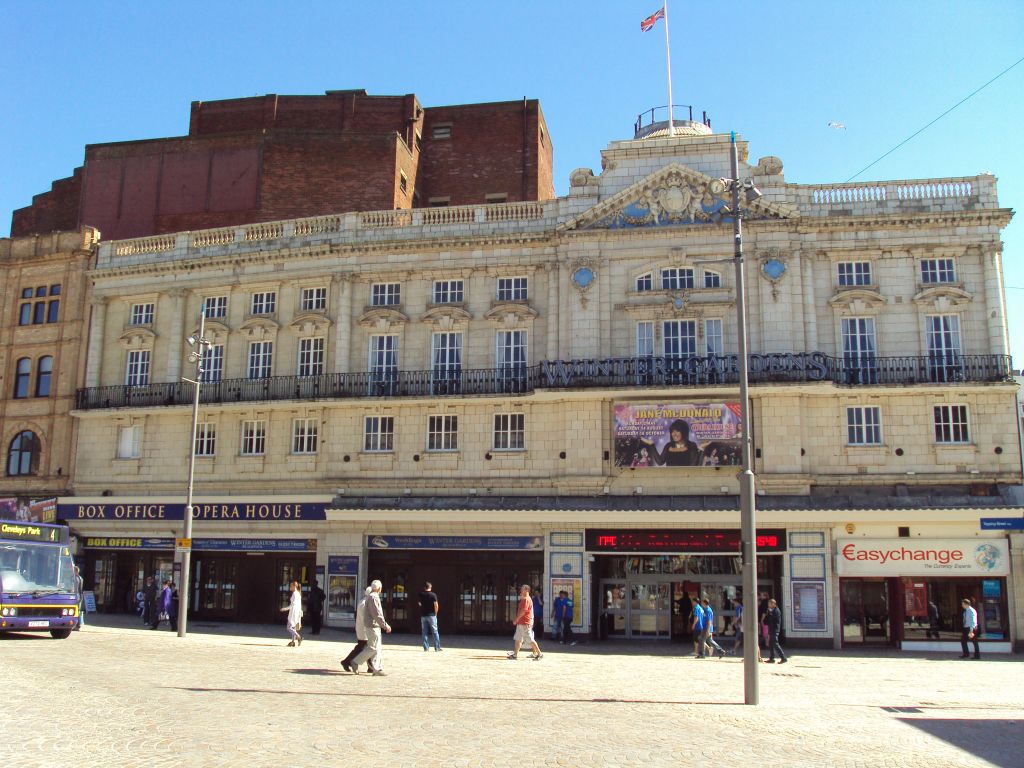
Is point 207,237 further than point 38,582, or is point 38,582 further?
point 207,237

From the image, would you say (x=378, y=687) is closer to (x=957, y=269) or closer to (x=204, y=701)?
(x=204, y=701)

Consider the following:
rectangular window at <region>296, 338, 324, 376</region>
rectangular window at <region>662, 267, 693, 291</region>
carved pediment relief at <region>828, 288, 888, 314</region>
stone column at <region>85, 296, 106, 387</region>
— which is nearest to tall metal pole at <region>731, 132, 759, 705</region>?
rectangular window at <region>662, 267, 693, 291</region>

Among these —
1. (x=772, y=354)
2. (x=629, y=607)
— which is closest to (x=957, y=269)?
(x=772, y=354)

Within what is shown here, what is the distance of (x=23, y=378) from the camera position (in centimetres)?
3509

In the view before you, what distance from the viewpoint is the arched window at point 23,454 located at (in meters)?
34.2

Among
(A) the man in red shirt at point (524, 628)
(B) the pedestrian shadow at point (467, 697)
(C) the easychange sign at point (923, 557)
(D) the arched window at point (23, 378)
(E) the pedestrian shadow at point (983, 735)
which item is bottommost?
(E) the pedestrian shadow at point (983, 735)

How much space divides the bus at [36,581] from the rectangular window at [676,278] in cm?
1824

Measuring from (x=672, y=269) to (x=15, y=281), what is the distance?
24.9 m

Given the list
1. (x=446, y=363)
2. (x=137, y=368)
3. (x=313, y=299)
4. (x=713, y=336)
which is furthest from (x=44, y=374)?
(x=713, y=336)

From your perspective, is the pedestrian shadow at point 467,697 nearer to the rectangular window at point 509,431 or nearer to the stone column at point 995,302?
the rectangular window at point 509,431

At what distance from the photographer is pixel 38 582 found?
22281mm

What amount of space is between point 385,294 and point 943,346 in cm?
1755

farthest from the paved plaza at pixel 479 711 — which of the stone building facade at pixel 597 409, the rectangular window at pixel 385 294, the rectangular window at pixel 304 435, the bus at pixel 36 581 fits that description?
the rectangular window at pixel 385 294

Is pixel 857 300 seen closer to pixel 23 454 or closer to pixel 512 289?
pixel 512 289
